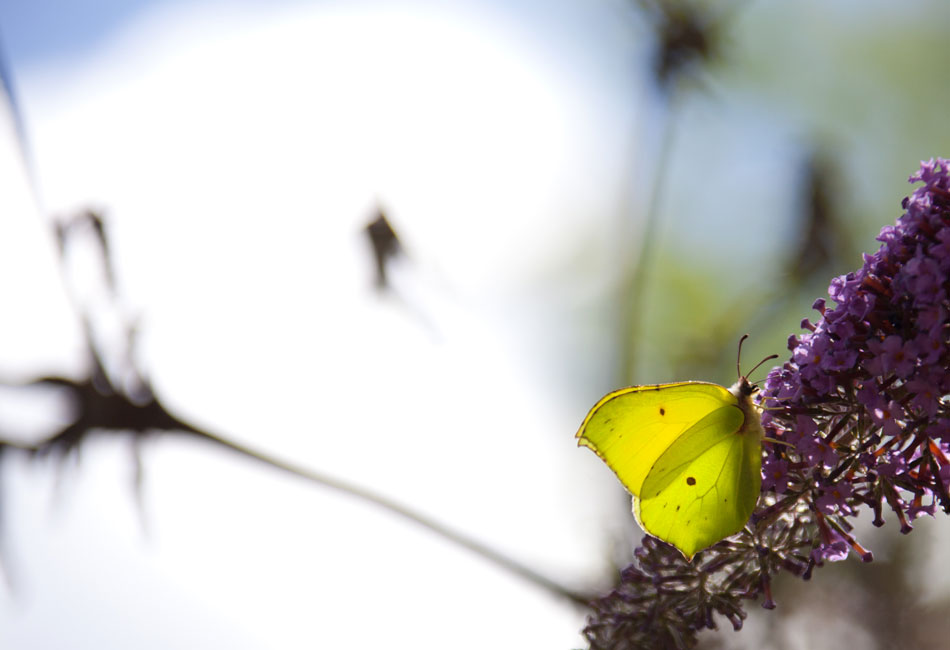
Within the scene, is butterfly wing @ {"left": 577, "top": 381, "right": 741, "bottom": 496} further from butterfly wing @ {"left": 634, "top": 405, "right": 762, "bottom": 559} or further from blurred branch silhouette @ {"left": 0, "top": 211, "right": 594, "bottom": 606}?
blurred branch silhouette @ {"left": 0, "top": 211, "right": 594, "bottom": 606}

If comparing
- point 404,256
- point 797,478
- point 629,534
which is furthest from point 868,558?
point 404,256

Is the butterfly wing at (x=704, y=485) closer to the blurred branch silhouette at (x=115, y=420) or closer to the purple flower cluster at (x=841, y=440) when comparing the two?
the purple flower cluster at (x=841, y=440)

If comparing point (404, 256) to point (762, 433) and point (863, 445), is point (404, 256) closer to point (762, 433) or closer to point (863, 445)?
point (762, 433)

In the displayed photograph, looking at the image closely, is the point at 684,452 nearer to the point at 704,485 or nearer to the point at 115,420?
the point at 704,485

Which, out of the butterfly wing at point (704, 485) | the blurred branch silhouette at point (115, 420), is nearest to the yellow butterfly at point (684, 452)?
the butterfly wing at point (704, 485)

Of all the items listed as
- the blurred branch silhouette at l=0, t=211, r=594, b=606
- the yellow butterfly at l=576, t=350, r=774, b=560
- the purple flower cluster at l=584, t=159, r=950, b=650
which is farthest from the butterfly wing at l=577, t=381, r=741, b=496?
the blurred branch silhouette at l=0, t=211, r=594, b=606

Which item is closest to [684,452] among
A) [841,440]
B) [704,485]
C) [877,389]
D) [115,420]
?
[704,485]
